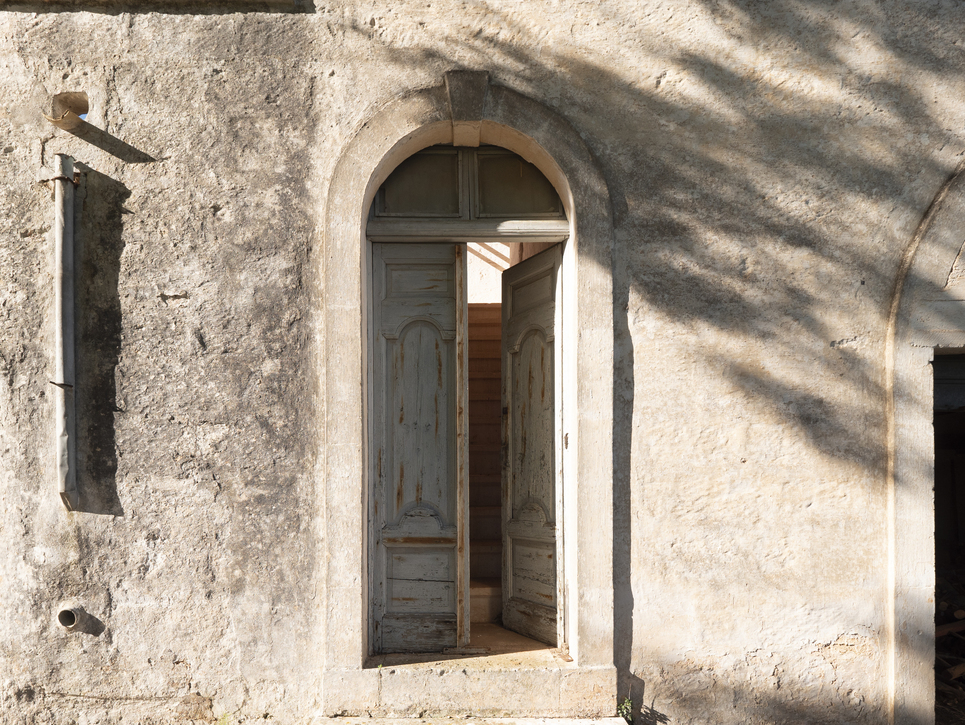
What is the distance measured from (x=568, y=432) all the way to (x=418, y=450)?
828 millimetres

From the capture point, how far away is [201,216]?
3.53 m

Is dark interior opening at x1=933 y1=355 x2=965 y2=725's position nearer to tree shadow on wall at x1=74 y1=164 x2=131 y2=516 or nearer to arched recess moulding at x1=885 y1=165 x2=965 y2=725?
arched recess moulding at x1=885 y1=165 x2=965 y2=725

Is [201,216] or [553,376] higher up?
[201,216]

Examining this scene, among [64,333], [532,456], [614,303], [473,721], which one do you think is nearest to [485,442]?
[532,456]

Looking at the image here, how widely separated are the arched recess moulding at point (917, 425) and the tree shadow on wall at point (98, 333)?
3953mm

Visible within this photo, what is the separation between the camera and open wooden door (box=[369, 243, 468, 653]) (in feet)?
12.2

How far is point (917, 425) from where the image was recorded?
140 inches

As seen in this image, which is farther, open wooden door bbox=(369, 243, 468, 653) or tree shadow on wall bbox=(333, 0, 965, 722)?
open wooden door bbox=(369, 243, 468, 653)

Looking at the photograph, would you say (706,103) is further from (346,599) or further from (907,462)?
(346,599)

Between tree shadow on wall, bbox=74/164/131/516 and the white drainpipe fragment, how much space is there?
0.06 metres

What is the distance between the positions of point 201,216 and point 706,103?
105 inches

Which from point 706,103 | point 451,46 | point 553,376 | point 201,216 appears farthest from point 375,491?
point 706,103

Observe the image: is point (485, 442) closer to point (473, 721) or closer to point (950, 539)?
point (473, 721)

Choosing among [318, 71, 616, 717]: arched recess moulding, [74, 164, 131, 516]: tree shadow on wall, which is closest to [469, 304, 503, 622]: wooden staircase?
[318, 71, 616, 717]: arched recess moulding
